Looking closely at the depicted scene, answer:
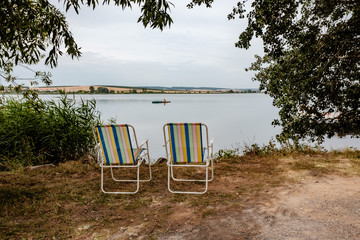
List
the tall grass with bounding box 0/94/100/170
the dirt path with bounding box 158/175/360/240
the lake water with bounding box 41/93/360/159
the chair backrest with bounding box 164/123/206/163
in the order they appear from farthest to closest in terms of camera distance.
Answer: the lake water with bounding box 41/93/360/159 < the tall grass with bounding box 0/94/100/170 < the chair backrest with bounding box 164/123/206/163 < the dirt path with bounding box 158/175/360/240

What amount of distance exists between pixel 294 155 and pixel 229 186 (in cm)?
254

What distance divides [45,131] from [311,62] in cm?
680

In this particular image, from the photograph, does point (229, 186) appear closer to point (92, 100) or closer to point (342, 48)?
point (92, 100)

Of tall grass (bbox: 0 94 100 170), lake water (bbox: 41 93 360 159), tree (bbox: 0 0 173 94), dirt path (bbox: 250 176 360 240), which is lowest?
lake water (bbox: 41 93 360 159)

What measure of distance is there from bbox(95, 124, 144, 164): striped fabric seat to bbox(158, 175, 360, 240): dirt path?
1073 mm

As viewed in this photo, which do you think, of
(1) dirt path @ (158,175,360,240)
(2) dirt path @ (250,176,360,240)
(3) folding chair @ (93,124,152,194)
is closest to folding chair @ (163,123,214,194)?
(3) folding chair @ (93,124,152,194)

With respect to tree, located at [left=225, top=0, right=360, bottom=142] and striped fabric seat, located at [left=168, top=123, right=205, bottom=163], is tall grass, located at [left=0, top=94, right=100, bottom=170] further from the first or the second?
tree, located at [left=225, top=0, right=360, bottom=142]

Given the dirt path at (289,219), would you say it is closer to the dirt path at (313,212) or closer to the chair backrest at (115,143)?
the dirt path at (313,212)

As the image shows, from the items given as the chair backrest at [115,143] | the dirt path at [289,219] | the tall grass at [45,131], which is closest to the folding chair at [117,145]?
the chair backrest at [115,143]

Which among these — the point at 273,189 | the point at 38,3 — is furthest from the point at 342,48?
the point at 38,3

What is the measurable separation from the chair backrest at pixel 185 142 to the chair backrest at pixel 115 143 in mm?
584

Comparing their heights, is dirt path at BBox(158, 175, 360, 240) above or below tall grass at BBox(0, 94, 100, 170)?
below

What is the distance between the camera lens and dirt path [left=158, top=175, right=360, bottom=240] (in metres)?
2.29

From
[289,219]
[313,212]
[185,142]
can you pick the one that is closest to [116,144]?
[185,142]
